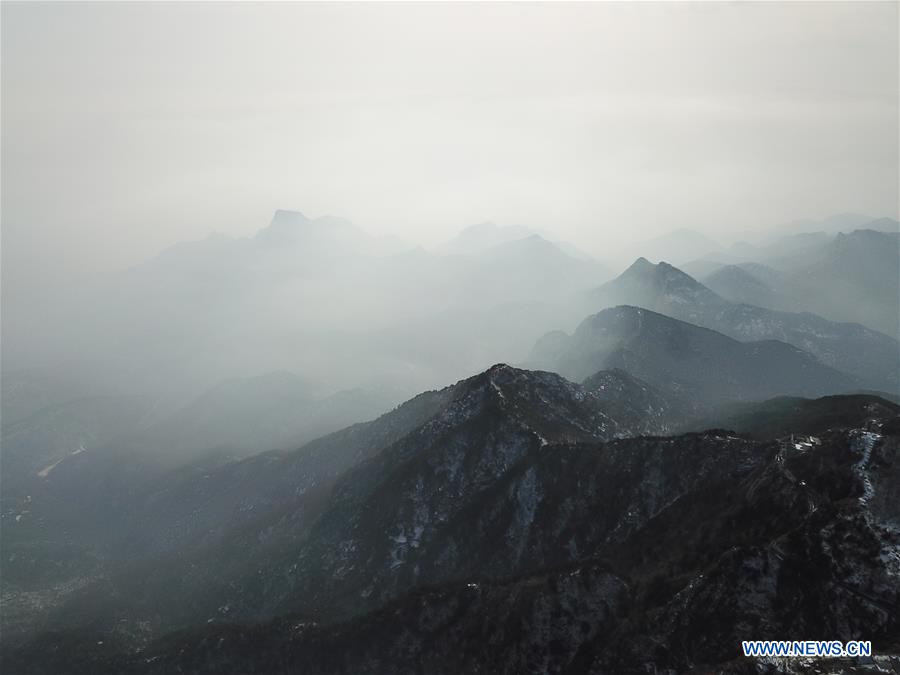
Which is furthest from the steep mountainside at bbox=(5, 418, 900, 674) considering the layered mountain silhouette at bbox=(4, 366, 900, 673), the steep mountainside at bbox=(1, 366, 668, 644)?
the steep mountainside at bbox=(1, 366, 668, 644)

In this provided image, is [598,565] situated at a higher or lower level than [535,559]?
higher

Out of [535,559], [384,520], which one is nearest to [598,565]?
[535,559]

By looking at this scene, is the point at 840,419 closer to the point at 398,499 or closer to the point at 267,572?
the point at 398,499

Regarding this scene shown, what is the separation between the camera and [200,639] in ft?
443

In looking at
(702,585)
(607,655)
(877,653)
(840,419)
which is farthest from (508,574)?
(840,419)

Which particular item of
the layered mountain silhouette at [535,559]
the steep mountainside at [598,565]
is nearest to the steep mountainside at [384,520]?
the layered mountain silhouette at [535,559]

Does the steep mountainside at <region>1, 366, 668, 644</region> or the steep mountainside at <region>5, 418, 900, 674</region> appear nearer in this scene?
the steep mountainside at <region>5, 418, 900, 674</region>

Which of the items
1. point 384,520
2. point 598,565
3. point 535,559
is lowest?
point 384,520

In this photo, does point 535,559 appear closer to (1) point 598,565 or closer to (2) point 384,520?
(1) point 598,565

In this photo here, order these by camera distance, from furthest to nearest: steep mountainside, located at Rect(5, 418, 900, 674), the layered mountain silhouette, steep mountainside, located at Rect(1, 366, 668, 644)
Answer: steep mountainside, located at Rect(1, 366, 668, 644) → the layered mountain silhouette → steep mountainside, located at Rect(5, 418, 900, 674)

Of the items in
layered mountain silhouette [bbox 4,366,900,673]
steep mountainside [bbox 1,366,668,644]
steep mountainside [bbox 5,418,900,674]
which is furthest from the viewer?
steep mountainside [bbox 1,366,668,644]

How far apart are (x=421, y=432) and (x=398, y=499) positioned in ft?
86.1

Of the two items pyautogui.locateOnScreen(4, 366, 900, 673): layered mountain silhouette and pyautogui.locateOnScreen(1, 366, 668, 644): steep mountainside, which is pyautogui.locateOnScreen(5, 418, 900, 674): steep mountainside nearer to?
pyautogui.locateOnScreen(4, 366, 900, 673): layered mountain silhouette

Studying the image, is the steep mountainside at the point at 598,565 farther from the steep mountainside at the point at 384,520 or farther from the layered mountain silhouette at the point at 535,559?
the steep mountainside at the point at 384,520
